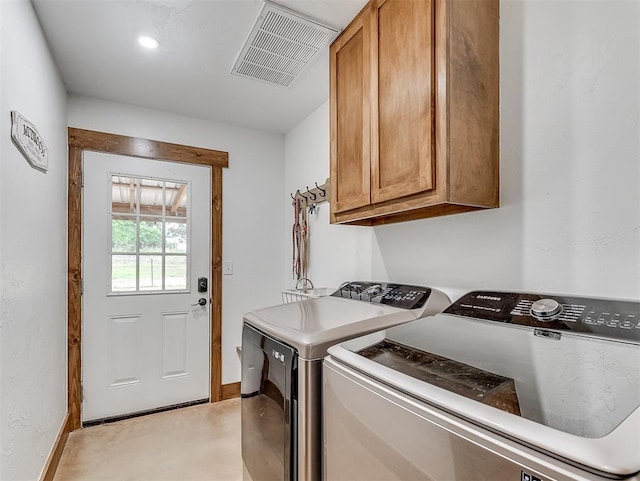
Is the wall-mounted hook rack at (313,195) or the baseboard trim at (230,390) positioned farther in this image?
the baseboard trim at (230,390)

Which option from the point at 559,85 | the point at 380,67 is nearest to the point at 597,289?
the point at 559,85

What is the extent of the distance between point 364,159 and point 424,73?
439 millimetres

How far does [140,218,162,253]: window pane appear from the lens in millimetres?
2742

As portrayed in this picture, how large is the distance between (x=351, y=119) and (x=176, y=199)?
176cm

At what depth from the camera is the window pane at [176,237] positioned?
9.28 ft

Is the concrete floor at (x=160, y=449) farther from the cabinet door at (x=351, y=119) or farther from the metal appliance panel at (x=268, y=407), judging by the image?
the cabinet door at (x=351, y=119)

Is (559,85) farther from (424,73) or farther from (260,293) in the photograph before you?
(260,293)

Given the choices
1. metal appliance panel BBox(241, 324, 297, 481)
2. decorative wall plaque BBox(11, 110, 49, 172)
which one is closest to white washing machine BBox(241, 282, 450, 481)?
metal appliance panel BBox(241, 324, 297, 481)

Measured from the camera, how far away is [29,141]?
155cm

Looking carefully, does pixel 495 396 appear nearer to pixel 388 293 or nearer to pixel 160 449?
pixel 388 293

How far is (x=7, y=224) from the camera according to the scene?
51.6 inches

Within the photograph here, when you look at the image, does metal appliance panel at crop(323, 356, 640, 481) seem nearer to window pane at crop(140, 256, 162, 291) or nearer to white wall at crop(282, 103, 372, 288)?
white wall at crop(282, 103, 372, 288)

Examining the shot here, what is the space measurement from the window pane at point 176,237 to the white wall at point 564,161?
2.14 metres

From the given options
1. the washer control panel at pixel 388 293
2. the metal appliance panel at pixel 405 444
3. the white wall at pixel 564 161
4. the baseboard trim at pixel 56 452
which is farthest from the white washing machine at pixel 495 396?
the baseboard trim at pixel 56 452
